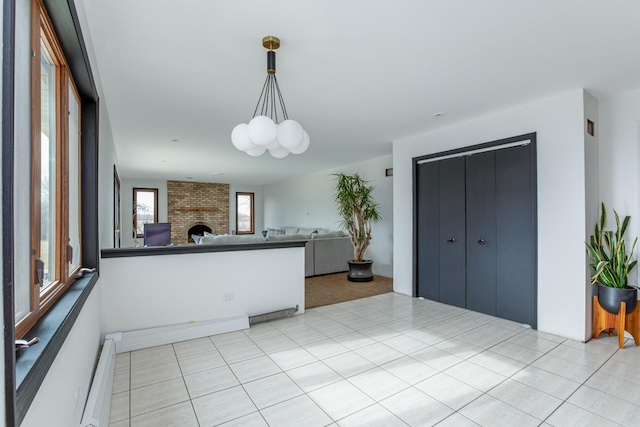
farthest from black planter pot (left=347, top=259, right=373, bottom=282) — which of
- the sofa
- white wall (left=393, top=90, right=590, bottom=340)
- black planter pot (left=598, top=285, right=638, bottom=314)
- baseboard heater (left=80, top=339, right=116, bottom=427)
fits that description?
baseboard heater (left=80, top=339, right=116, bottom=427)

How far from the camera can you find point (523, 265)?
3633 mm

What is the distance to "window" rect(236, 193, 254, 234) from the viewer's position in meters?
12.0

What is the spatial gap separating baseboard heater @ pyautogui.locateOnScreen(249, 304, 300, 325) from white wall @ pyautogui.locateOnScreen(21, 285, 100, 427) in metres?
1.55

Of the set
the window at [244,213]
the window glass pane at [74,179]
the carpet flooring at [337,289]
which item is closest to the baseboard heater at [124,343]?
the window glass pane at [74,179]

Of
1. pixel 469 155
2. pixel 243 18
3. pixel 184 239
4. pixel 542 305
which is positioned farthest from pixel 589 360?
pixel 184 239

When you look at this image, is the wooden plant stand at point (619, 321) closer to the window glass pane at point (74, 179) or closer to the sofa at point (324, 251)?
the sofa at point (324, 251)

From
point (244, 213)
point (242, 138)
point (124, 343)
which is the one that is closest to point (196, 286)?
point (124, 343)

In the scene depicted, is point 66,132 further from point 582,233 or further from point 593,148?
point 593,148

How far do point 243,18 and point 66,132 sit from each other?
128 centimetres

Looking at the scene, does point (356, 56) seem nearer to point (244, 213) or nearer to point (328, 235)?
point (328, 235)

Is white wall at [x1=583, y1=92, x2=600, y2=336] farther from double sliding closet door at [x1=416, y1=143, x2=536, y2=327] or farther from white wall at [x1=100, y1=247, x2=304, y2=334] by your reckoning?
white wall at [x1=100, y1=247, x2=304, y2=334]

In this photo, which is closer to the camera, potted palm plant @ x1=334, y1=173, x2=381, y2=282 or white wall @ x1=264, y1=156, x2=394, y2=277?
potted palm plant @ x1=334, y1=173, x2=381, y2=282

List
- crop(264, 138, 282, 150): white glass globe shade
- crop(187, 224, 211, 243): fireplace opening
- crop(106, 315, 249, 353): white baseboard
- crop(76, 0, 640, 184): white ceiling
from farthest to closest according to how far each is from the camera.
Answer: crop(187, 224, 211, 243): fireplace opening, crop(106, 315, 249, 353): white baseboard, crop(264, 138, 282, 150): white glass globe shade, crop(76, 0, 640, 184): white ceiling

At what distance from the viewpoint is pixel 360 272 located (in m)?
6.09
